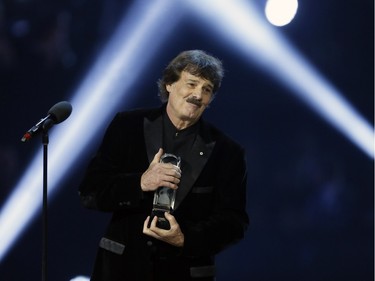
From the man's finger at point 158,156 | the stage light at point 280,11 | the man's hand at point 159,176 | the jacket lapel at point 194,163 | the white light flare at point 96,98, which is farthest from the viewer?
the stage light at point 280,11

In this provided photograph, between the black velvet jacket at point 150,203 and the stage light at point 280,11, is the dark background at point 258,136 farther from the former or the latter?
the black velvet jacket at point 150,203

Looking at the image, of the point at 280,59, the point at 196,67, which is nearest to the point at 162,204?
the point at 196,67

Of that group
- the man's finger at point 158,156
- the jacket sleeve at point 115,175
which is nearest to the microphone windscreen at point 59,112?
the jacket sleeve at point 115,175

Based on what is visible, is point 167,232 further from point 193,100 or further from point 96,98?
point 96,98

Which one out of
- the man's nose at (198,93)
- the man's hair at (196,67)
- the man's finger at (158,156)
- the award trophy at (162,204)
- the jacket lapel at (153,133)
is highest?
A: the man's hair at (196,67)

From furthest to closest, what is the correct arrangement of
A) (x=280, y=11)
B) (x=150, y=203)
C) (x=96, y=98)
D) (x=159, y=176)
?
1. (x=280, y=11)
2. (x=96, y=98)
3. (x=150, y=203)
4. (x=159, y=176)

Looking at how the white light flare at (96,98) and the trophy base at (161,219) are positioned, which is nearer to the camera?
the trophy base at (161,219)

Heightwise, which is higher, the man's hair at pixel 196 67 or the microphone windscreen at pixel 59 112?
the man's hair at pixel 196 67

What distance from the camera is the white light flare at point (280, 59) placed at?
368 centimetres

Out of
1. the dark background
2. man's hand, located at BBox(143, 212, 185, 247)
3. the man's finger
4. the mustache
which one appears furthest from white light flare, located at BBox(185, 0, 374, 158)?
man's hand, located at BBox(143, 212, 185, 247)

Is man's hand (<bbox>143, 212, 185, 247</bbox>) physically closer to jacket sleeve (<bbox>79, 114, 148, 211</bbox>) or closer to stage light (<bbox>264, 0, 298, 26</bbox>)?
jacket sleeve (<bbox>79, 114, 148, 211</bbox>)

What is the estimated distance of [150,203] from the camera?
7.38 ft

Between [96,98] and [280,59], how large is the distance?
969mm

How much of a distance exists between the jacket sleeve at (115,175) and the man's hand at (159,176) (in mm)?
74
